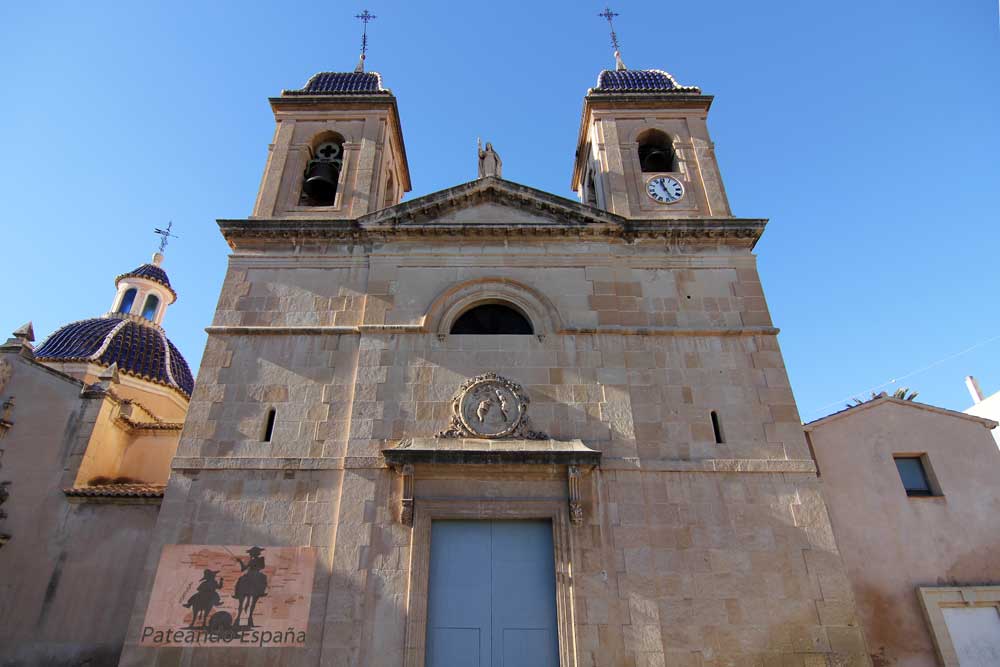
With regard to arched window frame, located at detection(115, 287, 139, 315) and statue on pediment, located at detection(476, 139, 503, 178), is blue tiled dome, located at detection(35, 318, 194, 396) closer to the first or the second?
arched window frame, located at detection(115, 287, 139, 315)

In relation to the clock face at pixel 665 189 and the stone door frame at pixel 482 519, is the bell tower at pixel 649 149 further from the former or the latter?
the stone door frame at pixel 482 519

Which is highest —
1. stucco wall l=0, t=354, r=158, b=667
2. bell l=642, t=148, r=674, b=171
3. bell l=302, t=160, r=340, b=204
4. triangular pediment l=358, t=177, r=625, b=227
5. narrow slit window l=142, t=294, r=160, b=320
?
narrow slit window l=142, t=294, r=160, b=320

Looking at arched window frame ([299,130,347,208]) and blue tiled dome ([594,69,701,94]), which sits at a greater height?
blue tiled dome ([594,69,701,94])

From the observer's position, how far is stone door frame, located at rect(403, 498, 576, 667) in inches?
331

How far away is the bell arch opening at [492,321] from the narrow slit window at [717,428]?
357cm

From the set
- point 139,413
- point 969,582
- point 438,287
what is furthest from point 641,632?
point 139,413

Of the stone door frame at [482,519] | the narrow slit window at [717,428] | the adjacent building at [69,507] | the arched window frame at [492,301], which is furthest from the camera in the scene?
the arched window frame at [492,301]

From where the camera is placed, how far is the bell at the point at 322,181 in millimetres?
13859

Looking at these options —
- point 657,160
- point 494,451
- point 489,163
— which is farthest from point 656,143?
point 494,451

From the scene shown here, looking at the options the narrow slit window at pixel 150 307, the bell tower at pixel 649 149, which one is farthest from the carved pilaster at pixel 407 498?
the narrow slit window at pixel 150 307

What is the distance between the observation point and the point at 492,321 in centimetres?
1150

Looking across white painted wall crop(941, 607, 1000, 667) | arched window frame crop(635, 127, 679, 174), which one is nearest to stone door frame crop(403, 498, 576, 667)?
white painted wall crop(941, 607, 1000, 667)

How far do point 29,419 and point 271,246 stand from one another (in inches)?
232

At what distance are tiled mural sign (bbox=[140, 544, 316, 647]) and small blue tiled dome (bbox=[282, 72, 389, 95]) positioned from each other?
1091cm
